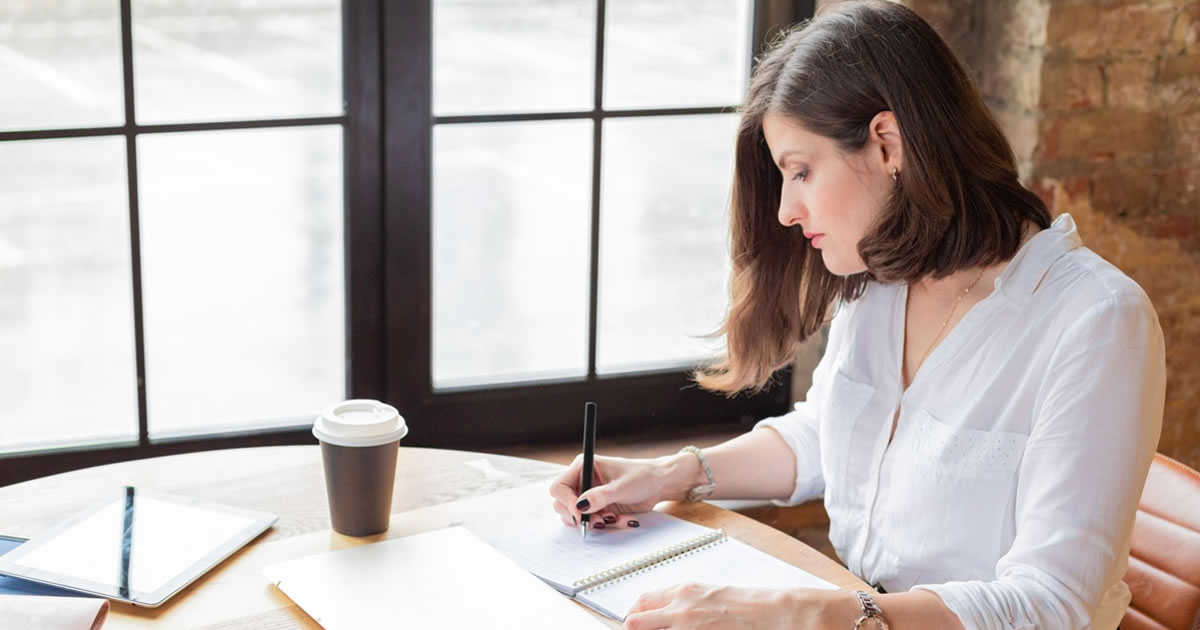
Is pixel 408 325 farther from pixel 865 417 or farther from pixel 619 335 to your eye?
pixel 865 417

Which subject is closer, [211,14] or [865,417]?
[865,417]

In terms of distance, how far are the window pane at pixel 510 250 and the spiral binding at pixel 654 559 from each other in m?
0.97

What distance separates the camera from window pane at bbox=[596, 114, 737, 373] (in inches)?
95.9

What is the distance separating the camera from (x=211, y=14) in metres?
2.10

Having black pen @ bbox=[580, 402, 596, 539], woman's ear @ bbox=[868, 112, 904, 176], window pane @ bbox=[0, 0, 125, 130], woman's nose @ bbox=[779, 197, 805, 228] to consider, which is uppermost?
window pane @ bbox=[0, 0, 125, 130]

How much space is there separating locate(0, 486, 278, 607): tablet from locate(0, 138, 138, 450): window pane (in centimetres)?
71

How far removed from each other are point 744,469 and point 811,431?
13 cm

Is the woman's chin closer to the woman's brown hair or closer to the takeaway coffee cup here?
the woman's brown hair

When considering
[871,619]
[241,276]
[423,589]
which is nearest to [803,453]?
[871,619]

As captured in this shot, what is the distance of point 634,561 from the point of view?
1443 millimetres

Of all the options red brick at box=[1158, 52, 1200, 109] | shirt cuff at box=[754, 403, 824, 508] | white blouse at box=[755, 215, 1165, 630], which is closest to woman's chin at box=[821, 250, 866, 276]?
white blouse at box=[755, 215, 1165, 630]

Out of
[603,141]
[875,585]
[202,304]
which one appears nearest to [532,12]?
[603,141]

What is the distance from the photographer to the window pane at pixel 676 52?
236cm

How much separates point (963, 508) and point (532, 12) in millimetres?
1213
